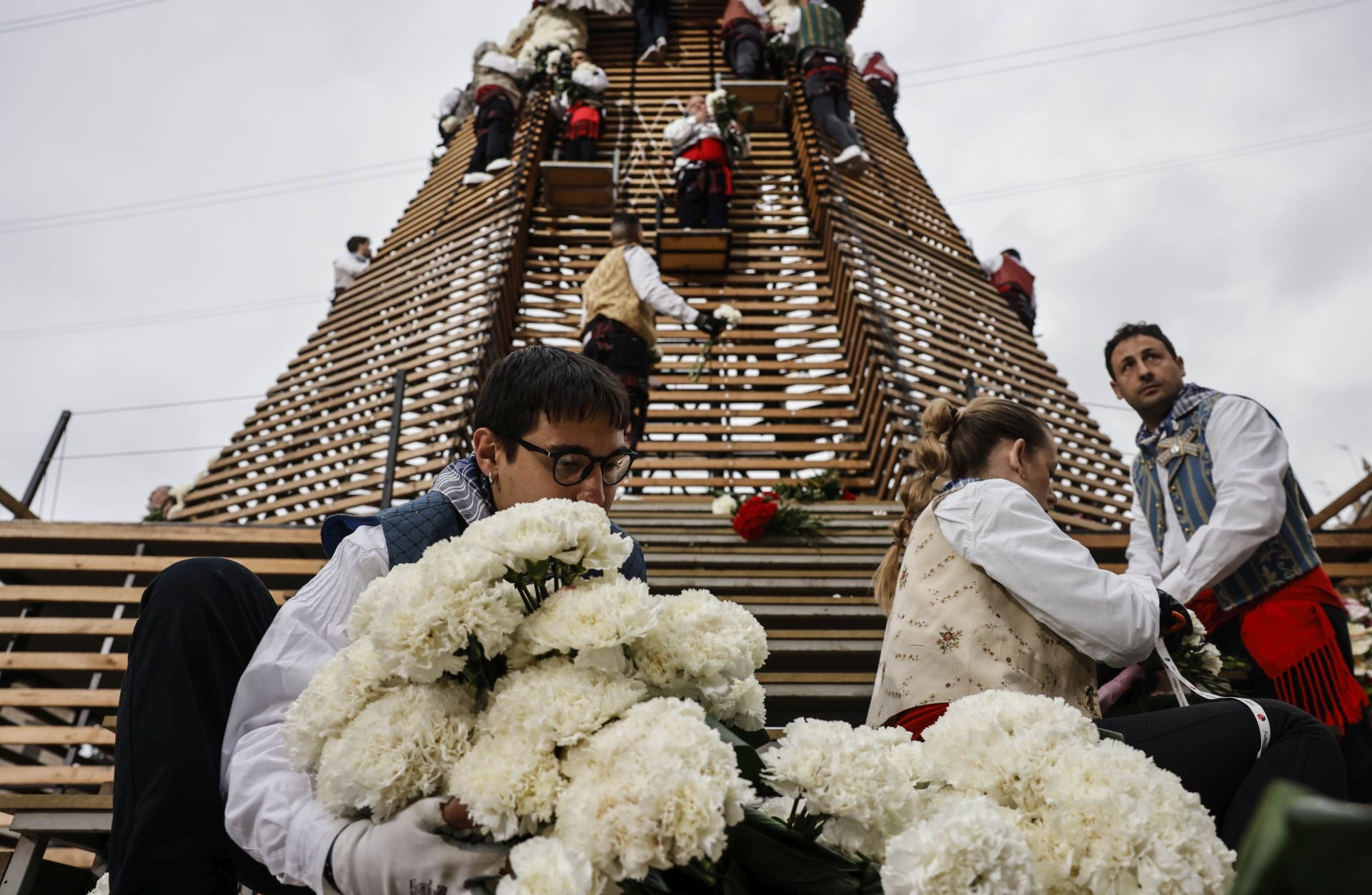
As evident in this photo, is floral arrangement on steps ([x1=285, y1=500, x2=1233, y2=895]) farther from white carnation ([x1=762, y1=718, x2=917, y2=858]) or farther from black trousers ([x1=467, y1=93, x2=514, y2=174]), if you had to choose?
black trousers ([x1=467, y1=93, x2=514, y2=174])

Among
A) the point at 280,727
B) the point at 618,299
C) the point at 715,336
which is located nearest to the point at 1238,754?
the point at 280,727

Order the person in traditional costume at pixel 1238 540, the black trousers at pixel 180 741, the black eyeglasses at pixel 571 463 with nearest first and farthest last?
the black trousers at pixel 180 741, the black eyeglasses at pixel 571 463, the person in traditional costume at pixel 1238 540

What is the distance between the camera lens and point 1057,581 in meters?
1.75

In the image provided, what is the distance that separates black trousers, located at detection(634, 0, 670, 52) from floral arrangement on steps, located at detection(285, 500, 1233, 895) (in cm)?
1070

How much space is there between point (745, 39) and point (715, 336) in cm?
524

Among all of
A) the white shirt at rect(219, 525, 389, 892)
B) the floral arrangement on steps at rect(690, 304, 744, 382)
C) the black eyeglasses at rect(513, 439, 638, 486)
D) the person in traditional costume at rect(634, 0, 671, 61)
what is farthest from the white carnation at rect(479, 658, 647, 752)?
the person in traditional costume at rect(634, 0, 671, 61)

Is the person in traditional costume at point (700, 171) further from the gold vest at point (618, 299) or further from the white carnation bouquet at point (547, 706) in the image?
the white carnation bouquet at point (547, 706)

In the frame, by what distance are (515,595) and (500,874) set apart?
264 millimetres

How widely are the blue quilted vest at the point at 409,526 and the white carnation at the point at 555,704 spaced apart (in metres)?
0.54

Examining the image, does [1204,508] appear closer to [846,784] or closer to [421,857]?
[846,784]

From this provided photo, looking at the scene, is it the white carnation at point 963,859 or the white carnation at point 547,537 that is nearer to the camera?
the white carnation at point 963,859

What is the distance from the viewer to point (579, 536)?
988 millimetres

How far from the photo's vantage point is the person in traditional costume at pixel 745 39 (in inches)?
383

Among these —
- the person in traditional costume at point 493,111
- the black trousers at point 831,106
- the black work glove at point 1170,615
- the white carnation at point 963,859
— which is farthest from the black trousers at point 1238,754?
the person in traditional costume at point 493,111
